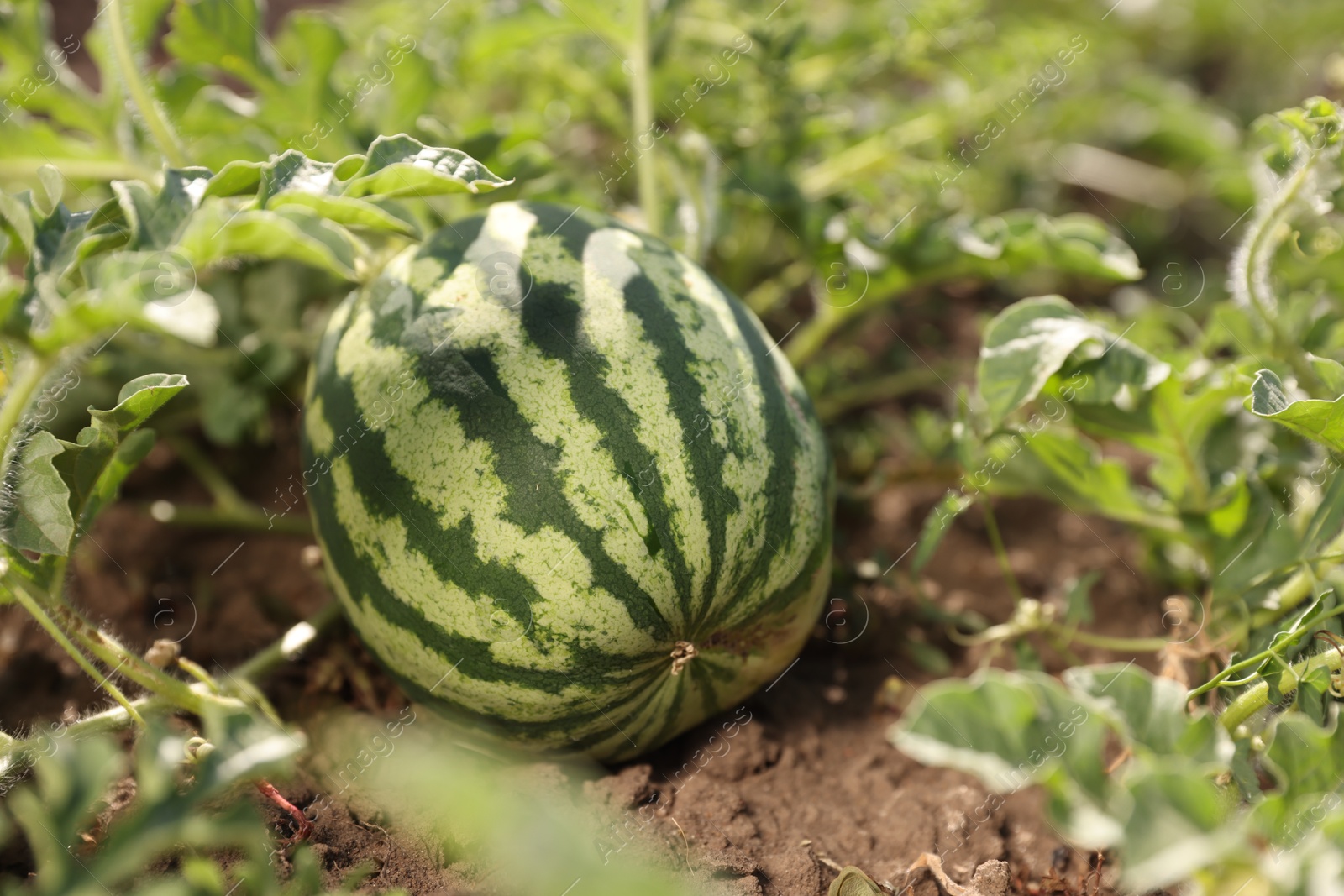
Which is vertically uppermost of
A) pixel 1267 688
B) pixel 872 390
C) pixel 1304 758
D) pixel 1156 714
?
pixel 1156 714

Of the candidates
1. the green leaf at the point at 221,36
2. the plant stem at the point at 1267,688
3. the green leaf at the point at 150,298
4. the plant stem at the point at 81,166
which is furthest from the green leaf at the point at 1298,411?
the plant stem at the point at 81,166

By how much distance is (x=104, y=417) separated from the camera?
144 centimetres

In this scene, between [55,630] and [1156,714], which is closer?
[1156,714]

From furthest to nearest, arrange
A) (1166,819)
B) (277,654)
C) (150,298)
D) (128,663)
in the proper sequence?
(277,654) → (128,663) → (150,298) → (1166,819)

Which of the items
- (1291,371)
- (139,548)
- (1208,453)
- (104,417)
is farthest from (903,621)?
(139,548)

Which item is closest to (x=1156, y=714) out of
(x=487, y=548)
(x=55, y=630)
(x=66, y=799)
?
(x=487, y=548)

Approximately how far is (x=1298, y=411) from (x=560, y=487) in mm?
1121

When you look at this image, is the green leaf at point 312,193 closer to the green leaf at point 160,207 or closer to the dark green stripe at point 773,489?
the green leaf at point 160,207

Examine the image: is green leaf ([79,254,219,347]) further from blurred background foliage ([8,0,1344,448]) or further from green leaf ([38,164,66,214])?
→ blurred background foliage ([8,0,1344,448])

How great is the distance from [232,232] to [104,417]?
55cm

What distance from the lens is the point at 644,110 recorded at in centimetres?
212

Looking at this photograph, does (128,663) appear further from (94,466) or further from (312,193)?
(312,193)

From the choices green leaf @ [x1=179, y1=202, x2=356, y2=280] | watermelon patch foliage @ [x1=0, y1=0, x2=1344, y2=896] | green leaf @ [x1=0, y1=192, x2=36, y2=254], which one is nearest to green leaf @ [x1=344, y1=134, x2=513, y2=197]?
watermelon patch foliage @ [x1=0, y1=0, x2=1344, y2=896]

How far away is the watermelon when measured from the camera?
4.73 ft
